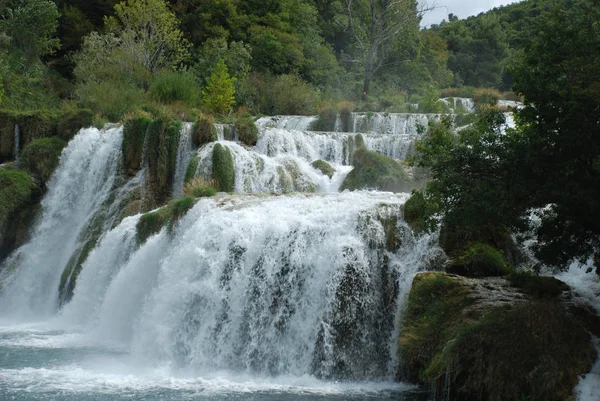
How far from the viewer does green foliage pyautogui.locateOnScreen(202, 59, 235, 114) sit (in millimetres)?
25484

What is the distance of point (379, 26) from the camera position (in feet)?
122

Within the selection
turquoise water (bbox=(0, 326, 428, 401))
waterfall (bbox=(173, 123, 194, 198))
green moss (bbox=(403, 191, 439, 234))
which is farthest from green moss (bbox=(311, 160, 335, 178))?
turquoise water (bbox=(0, 326, 428, 401))

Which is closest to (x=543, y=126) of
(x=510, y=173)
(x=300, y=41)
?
(x=510, y=173)

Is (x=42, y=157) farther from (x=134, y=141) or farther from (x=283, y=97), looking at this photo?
(x=283, y=97)

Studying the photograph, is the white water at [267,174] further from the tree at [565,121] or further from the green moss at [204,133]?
the tree at [565,121]

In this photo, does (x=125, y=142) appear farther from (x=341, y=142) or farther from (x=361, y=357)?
(x=361, y=357)

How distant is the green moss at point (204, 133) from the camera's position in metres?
18.8

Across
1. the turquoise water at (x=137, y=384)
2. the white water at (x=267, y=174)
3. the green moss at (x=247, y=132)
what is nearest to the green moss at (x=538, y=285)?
the turquoise water at (x=137, y=384)

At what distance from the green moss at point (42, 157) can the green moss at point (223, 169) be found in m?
5.60

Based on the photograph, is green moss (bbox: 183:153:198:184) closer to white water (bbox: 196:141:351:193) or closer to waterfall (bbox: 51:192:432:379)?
white water (bbox: 196:141:351:193)

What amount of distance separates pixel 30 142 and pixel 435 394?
Answer: 16.6 m

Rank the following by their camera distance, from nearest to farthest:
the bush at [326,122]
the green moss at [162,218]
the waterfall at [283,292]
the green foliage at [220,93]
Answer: the waterfall at [283,292] < the green moss at [162,218] < the bush at [326,122] < the green foliage at [220,93]

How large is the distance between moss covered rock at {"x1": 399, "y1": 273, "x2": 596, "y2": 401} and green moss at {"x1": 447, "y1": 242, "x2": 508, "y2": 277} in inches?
29.6

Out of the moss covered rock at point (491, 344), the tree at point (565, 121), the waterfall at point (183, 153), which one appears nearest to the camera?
the moss covered rock at point (491, 344)
